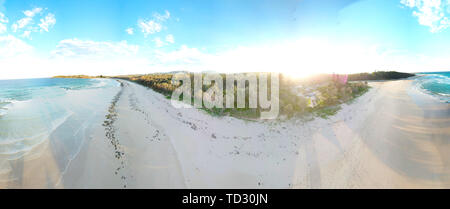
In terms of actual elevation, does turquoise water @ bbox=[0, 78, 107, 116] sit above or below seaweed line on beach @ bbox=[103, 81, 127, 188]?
above

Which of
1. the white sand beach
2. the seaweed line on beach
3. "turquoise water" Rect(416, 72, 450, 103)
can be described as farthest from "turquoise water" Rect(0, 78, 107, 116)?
"turquoise water" Rect(416, 72, 450, 103)

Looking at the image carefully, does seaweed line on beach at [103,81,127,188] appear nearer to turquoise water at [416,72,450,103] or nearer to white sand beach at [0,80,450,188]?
white sand beach at [0,80,450,188]

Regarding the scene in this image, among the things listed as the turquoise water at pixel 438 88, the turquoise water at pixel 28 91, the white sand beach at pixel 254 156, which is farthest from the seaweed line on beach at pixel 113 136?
the turquoise water at pixel 438 88

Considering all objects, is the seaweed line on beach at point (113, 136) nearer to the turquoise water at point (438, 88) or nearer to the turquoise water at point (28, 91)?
the turquoise water at point (28, 91)

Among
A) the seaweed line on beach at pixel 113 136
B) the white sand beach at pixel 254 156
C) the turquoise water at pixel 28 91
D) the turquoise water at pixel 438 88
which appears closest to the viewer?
the white sand beach at pixel 254 156

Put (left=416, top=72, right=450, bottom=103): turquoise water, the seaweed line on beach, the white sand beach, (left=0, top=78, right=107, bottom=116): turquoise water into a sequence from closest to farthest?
the white sand beach < the seaweed line on beach < (left=416, top=72, right=450, bottom=103): turquoise water < (left=0, top=78, right=107, bottom=116): turquoise water

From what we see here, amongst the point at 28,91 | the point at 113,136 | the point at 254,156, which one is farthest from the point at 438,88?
the point at 28,91

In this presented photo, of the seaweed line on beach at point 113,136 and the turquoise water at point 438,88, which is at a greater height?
the turquoise water at point 438,88

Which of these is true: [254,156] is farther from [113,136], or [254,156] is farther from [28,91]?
[28,91]

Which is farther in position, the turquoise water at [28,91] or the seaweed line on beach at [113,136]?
the turquoise water at [28,91]
